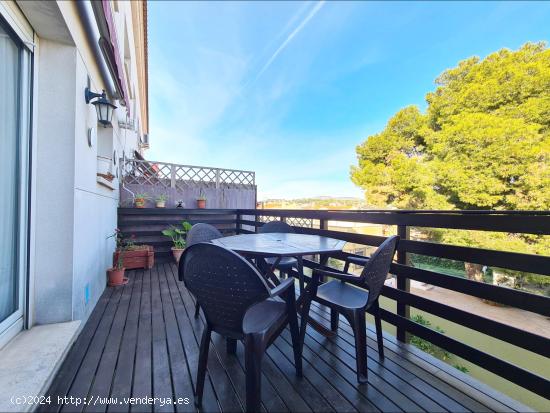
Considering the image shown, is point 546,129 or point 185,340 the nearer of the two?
point 185,340

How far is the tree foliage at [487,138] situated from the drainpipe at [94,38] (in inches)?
364

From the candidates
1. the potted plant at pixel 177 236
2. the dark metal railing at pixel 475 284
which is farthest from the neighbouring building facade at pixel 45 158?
the dark metal railing at pixel 475 284

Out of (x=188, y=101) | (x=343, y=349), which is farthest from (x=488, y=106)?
(x=188, y=101)

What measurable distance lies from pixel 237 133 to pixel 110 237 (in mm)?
15374

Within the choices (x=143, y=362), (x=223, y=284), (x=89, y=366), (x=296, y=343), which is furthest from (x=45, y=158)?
(x=296, y=343)

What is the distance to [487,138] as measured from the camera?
22.9ft

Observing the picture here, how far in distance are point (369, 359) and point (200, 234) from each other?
68.7 inches

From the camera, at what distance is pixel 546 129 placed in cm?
669

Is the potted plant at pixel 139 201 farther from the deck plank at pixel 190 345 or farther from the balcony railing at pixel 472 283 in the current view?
the balcony railing at pixel 472 283

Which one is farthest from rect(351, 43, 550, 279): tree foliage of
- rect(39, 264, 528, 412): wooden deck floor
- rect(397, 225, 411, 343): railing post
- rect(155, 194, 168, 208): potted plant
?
rect(155, 194, 168, 208): potted plant

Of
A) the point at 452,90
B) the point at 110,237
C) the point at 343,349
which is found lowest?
the point at 343,349

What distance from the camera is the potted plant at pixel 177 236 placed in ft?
13.7

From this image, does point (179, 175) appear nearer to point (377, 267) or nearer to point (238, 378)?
point (238, 378)

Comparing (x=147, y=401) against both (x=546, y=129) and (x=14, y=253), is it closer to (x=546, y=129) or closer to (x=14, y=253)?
(x=14, y=253)
